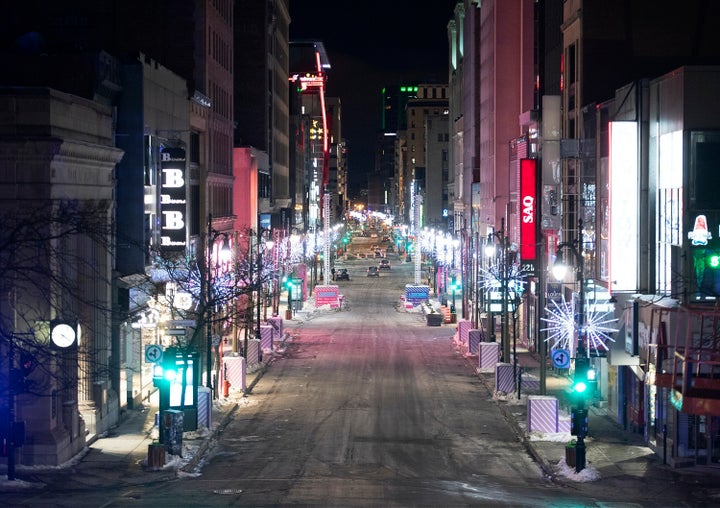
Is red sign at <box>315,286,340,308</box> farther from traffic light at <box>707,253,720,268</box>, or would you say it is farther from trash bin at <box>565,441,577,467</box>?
trash bin at <box>565,441,577,467</box>

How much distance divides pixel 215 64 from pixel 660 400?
49007 mm

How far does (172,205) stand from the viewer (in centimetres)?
5544

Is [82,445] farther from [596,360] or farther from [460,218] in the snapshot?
[460,218]

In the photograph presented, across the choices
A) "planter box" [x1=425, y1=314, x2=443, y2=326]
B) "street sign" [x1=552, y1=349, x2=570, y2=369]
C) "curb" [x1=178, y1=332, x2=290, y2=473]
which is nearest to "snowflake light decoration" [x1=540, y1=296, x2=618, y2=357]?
"street sign" [x1=552, y1=349, x2=570, y2=369]

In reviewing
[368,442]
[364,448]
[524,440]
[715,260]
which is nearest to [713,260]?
[715,260]

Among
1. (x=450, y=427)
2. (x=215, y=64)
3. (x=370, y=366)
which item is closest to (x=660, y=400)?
(x=450, y=427)

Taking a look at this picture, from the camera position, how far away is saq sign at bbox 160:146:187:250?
181ft

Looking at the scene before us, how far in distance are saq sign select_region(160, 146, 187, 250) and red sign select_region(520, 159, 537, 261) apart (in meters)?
18.2

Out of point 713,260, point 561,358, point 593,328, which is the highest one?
point 713,260

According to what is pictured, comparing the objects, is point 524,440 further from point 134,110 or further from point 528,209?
point 528,209

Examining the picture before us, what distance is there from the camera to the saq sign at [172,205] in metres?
55.1

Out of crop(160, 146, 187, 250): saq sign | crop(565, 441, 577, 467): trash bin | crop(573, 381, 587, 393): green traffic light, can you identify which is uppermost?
crop(160, 146, 187, 250): saq sign

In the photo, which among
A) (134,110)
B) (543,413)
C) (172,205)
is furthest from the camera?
(172,205)

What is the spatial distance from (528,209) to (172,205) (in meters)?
18.9
